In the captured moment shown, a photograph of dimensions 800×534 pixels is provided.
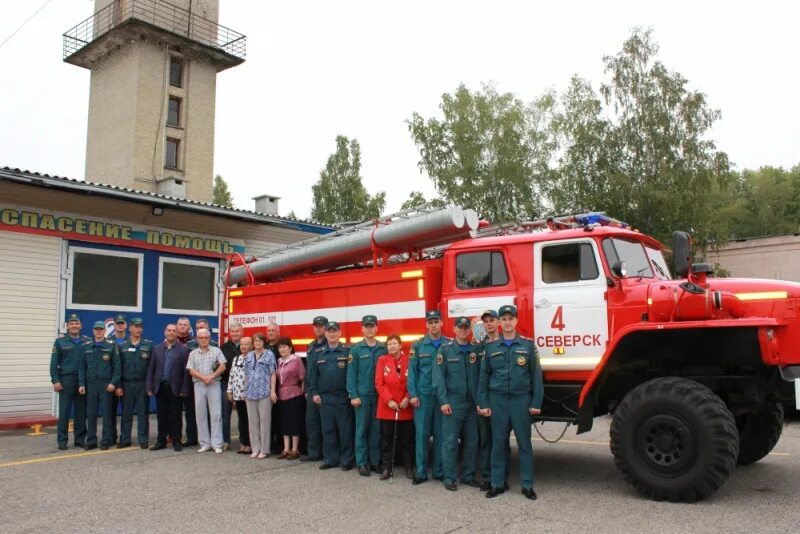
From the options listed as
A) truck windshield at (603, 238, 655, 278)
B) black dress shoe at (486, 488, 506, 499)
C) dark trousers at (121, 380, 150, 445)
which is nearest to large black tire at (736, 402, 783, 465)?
truck windshield at (603, 238, 655, 278)

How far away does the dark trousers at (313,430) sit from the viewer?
8758mm

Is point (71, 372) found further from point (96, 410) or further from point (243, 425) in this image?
point (243, 425)

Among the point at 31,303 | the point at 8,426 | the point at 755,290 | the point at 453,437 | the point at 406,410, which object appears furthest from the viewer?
the point at 31,303

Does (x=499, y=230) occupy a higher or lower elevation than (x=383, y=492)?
higher

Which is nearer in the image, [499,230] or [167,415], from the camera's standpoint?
[499,230]

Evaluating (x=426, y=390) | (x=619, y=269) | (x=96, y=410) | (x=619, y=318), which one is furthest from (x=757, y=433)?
(x=96, y=410)

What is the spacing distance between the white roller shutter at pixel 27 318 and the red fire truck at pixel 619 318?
6.60 metres

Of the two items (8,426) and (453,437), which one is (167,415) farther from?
(453,437)

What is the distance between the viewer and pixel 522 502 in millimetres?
6480

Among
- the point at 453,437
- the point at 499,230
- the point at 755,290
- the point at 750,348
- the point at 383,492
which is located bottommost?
the point at 383,492

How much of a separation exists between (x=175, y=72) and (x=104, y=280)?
20.3 metres

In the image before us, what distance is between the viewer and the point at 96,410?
402 inches

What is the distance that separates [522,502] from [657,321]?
2.21 metres

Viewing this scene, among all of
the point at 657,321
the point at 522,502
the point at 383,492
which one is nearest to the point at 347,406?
the point at 383,492
